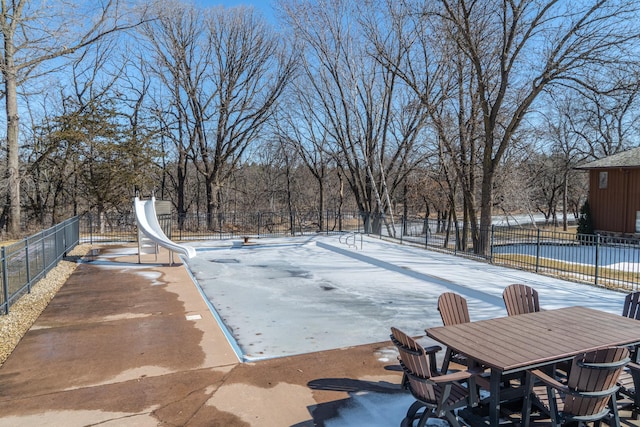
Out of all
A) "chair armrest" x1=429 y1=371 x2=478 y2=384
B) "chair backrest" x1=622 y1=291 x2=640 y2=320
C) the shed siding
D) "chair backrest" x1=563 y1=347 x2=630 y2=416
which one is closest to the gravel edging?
"chair armrest" x1=429 y1=371 x2=478 y2=384

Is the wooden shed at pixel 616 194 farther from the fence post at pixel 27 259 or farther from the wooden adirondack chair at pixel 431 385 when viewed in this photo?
the fence post at pixel 27 259

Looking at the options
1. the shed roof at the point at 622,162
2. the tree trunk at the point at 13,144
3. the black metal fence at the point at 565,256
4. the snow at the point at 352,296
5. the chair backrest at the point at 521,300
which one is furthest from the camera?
the shed roof at the point at 622,162

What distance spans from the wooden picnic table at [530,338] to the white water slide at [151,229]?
9.04 metres

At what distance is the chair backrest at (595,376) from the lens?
2910 millimetres

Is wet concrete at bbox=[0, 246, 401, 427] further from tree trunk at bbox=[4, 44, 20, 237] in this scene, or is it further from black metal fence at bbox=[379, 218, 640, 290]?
tree trunk at bbox=[4, 44, 20, 237]

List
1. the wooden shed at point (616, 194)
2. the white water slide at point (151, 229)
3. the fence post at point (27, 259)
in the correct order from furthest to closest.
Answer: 1. the wooden shed at point (616, 194)
2. the white water slide at point (151, 229)
3. the fence post at point (27, 259)

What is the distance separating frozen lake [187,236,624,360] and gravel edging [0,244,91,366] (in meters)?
2.83

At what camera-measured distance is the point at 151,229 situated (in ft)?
43.1

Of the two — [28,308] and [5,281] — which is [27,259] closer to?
[28,308]

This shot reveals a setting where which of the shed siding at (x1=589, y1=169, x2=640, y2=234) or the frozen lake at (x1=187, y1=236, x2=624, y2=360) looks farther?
A: the shed siding at (x1=589, y1=169, x2=640, y2=234)

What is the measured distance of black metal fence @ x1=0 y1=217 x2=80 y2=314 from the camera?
689cm

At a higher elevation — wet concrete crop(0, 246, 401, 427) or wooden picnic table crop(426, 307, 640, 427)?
wooden picnic table crop(426, 307, 640, 427)

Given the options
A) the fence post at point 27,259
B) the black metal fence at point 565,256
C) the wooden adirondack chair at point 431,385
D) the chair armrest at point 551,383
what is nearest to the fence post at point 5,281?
the fence post at point 27,259

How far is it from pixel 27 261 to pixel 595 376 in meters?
9.10
